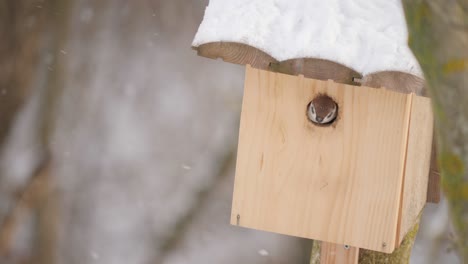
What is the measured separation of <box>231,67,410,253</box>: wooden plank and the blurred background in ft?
7.29

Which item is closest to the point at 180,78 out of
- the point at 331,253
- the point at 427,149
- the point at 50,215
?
the point at 50,215

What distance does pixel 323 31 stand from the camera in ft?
6.89

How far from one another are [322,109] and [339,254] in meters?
0.45

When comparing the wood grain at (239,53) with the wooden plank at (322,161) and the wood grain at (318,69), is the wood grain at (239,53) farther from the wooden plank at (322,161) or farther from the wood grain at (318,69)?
the wooden plank at (322,161)

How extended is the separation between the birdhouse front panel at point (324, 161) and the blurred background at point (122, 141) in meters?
2.22

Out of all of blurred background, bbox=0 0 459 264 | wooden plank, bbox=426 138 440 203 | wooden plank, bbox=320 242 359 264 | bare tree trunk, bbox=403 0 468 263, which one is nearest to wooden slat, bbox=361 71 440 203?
wooden plank, bbox=320 242 359 264

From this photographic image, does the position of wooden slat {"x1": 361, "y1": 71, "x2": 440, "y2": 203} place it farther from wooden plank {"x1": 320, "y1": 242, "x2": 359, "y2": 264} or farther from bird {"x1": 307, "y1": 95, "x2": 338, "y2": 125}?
wooden plank {"x1": 320, "y1": 242, "x2": 359, "y2": 264}

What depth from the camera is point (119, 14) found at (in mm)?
4613

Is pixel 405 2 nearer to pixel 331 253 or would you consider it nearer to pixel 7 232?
pixel 331 253

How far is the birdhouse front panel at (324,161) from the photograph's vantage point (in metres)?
2.25

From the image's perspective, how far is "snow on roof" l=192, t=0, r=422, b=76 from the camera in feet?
6.73

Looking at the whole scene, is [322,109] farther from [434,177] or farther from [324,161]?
[434,177]

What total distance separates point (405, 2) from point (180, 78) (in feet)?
12.0

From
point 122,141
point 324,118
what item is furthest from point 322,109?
point 122,141
